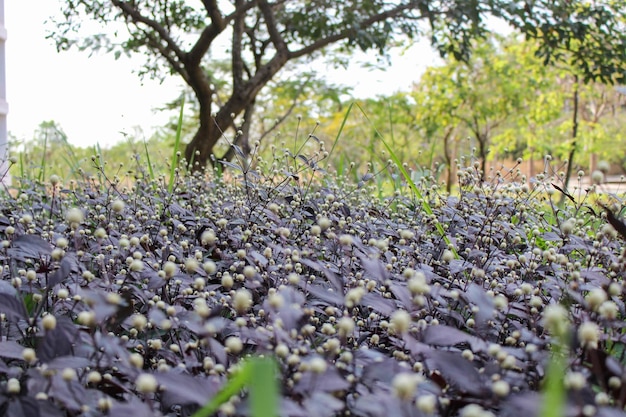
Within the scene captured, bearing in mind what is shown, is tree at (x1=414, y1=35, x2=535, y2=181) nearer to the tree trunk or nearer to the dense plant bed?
the tree trunk

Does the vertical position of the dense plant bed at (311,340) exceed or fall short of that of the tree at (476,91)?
it falls short

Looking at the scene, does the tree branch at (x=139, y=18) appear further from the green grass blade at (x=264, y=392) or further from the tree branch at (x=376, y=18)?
the green grass blade at (x=264, y=392)

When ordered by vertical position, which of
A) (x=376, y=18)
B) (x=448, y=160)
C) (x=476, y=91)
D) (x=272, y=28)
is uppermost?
(x=476, y=91)

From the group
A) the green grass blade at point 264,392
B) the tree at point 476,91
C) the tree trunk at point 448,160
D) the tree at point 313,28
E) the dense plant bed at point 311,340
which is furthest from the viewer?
the tree at point 476,91

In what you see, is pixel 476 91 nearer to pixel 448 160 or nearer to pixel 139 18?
pixel 448 160

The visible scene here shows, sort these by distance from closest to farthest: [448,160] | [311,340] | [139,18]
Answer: [311,340] < [139,18] < [448,160]

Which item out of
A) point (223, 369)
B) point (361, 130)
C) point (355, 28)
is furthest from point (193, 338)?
point (361, 130)

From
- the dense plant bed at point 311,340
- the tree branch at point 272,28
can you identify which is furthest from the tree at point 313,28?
the dense plant bed at point 311,340

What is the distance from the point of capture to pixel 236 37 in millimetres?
6602

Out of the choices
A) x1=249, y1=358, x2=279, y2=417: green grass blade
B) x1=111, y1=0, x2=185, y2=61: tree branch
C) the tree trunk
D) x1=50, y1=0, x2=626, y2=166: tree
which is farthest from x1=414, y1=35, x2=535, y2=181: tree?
x1=249, y1=358, x2=279, y2=417: green grass blade

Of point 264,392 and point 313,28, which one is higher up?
point 313,28

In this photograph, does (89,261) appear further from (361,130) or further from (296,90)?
(361,130)

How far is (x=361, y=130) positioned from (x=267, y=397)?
1651cm

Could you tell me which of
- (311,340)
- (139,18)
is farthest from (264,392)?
(139,18)
